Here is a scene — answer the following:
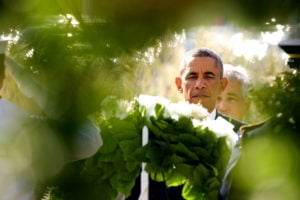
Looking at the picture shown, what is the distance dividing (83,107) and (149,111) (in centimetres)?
224

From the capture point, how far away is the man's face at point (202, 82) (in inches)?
159

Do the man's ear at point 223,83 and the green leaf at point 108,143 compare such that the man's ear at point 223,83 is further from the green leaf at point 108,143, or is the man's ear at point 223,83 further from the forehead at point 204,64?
the green leaf at point 108,143

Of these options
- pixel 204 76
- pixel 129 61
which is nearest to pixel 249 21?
pixel 129 61

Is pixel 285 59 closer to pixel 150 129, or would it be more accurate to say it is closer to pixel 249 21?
pixel 249 21

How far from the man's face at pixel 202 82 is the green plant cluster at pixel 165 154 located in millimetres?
786

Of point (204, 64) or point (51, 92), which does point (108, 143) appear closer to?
point (204, 64)

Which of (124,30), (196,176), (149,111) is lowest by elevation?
(196,176)

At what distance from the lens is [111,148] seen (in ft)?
10.4

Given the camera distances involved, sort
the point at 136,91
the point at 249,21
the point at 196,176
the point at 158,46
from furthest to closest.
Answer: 1. the point at 196,176
2. the point at 136,91
3. the point at 158,46
4. the point at 249,21

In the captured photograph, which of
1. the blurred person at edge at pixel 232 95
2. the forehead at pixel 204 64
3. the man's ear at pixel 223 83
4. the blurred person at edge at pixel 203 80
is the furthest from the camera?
the blurred person at edge at pixel 232 95

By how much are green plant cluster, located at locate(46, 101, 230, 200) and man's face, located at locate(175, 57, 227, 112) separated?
786 mm

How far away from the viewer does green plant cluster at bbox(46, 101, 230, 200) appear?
10.1ft

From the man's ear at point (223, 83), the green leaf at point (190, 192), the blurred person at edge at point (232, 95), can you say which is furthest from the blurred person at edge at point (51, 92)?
the blurred person at edge at point (232, 95)

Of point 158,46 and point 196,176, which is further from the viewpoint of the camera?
point 196,176
